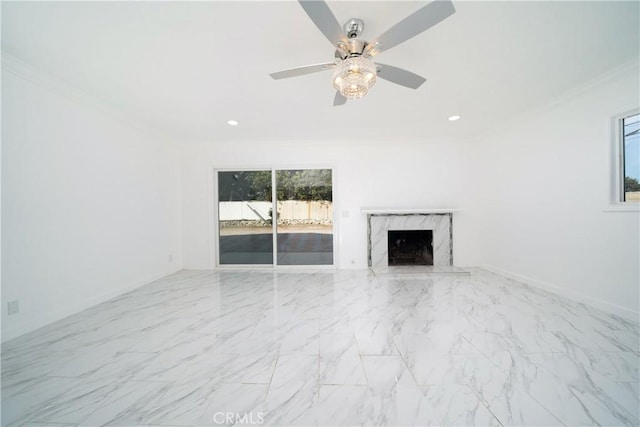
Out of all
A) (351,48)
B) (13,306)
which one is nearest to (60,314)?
(13,306)

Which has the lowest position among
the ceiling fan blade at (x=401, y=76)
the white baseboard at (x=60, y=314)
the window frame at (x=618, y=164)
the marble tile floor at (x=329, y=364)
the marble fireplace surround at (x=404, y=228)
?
the marble tile floor at (x=329, y=364)

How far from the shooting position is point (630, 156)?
2219 mm

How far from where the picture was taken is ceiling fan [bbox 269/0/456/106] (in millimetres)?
1123

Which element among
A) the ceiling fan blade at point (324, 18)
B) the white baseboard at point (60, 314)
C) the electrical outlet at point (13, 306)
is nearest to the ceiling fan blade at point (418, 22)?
the ceiling fan blade at point (324, 18)

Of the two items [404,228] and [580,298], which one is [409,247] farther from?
[580,298]

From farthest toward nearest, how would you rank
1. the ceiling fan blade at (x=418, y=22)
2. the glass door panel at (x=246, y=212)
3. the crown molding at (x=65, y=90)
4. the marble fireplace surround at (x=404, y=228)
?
the glass door panel at (x=246, y=212)
the marble fireplace surround at (x=404, y=228)
the crown molding at (x=65, y=90)
the ceiling fan blade at (x=418, y=22)

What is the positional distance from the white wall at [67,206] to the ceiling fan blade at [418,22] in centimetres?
328

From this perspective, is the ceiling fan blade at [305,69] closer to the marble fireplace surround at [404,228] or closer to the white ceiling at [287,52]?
the white ceiling at [287,52]

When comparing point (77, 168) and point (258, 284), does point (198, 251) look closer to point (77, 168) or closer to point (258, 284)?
point (258, 284)

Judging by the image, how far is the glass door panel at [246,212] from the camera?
14.0 feet

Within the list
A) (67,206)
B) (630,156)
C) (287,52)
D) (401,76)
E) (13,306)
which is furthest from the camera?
(67,206)

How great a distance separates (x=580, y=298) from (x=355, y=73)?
11.8 feet

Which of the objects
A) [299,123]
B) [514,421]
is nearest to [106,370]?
[514,421]

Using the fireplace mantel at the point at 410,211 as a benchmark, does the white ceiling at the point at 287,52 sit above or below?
above
